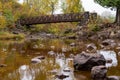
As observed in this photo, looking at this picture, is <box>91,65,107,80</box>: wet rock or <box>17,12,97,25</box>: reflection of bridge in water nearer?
<box>91,65,107,80</box>: wet rock

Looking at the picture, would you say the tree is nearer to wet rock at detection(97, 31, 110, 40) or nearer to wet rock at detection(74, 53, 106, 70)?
wet rock at detection(97, 31, 110, 40)

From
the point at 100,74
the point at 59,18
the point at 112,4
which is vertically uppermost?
the point at 112,4

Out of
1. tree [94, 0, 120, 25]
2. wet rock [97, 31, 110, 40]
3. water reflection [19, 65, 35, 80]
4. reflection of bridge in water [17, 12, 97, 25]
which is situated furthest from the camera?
reflection of bridge in water [17, 12, 97, 25]

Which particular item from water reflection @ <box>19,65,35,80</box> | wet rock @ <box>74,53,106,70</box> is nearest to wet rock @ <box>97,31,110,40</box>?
wet rock @ <box>74,53,106,70</box>

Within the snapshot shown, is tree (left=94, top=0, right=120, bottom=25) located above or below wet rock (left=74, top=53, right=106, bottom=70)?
above

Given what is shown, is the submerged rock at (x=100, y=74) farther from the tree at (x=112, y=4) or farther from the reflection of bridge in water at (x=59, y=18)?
the reflection of bridge in water at (x=59, y=18)

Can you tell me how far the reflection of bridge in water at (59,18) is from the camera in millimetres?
57875

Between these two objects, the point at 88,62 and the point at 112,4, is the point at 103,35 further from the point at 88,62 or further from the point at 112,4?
the point at 88,62

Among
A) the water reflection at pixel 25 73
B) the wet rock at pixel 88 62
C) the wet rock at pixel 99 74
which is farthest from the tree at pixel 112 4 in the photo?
the wet rock at pixel 99 74

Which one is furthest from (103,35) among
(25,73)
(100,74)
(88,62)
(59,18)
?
(100,74)

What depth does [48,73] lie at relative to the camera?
39.5 feet

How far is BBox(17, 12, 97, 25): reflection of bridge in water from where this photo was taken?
57875 mm

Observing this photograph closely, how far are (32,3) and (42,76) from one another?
7565 cm

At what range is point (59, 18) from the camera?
200ft
